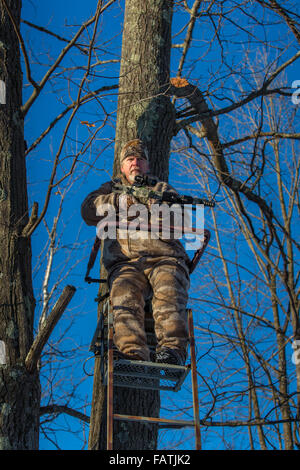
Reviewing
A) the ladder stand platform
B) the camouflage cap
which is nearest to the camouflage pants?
the ladder stand platform

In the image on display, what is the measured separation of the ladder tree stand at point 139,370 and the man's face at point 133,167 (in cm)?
76

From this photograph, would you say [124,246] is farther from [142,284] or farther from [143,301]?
[143,301]

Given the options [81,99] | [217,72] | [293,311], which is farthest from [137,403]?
[293,311]

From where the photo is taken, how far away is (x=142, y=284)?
5.11 meters

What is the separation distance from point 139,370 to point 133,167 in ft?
6.17

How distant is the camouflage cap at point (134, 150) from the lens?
19.1 ft

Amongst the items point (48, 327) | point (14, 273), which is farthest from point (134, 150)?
point (48, 327)

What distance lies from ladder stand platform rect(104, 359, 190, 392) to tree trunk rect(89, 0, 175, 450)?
0.42 m

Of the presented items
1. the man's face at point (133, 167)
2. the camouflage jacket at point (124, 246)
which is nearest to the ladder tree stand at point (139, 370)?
the camouflage jacket at point (124, 246)

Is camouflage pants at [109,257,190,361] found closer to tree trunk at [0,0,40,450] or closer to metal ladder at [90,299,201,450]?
metal ladder at [90,299,201,450]

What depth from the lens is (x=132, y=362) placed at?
14.5 ft

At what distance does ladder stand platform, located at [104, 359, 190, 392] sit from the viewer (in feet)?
14.6

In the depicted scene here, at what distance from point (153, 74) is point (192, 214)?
2088 mm
